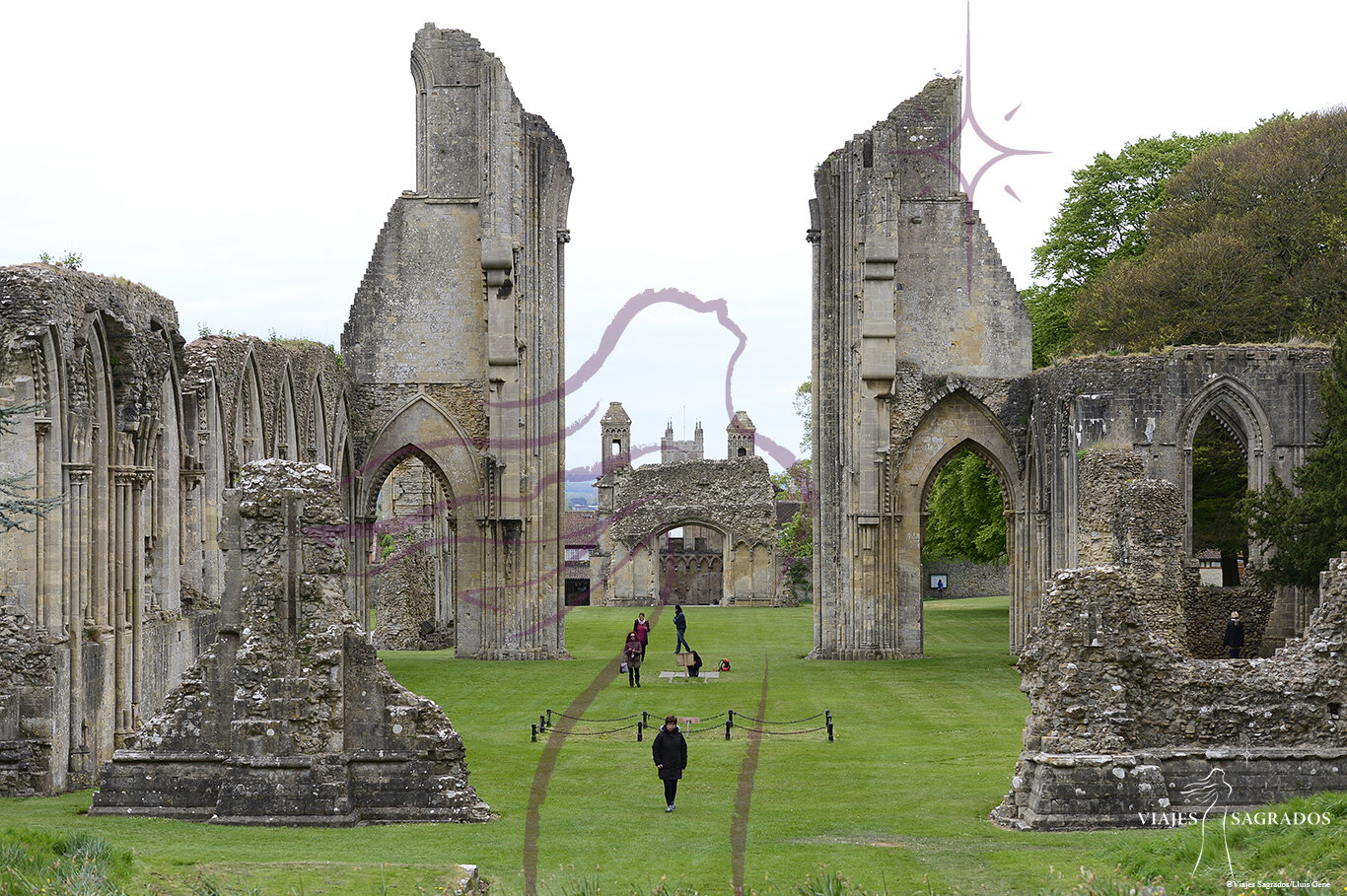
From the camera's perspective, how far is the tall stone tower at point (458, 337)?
3497 centimetres

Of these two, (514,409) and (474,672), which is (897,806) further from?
(514,409)

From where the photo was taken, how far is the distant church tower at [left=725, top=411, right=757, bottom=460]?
69812 mm

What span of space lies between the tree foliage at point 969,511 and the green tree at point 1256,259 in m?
7.90

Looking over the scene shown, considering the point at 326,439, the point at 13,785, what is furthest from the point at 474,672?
the point at 13,785

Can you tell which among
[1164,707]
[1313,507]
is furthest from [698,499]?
[1164,707]

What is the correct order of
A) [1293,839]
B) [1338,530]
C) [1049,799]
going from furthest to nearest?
[1338,530], [1049,799], [1293,839]

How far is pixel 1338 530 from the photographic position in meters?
25.8

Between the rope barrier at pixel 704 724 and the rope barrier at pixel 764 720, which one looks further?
the rope barrier at pixel 764 720

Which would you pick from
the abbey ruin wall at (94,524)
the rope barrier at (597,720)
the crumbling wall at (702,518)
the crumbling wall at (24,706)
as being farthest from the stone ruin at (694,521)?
the crumbling wall at (24,706)

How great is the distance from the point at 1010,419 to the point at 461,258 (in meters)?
12.7

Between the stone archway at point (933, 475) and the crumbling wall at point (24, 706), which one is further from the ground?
the stone archway at point (933, 475)

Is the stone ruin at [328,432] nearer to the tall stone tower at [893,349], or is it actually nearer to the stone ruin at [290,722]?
the stone ruin at [290,722]

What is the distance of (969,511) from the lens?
45.8m

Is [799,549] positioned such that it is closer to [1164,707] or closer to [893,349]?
[893,349]
